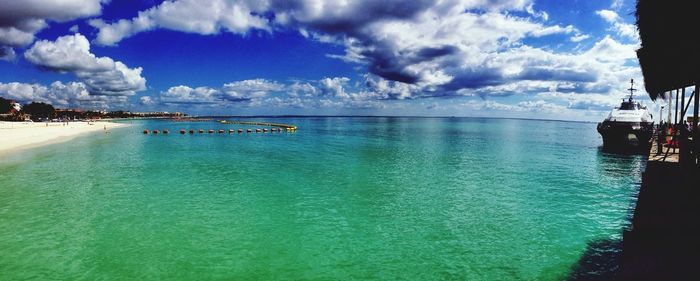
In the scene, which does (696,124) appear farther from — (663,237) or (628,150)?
(628,150)

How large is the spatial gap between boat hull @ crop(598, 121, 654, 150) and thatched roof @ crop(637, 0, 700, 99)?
38877 millimetres

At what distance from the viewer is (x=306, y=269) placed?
39.3 feet

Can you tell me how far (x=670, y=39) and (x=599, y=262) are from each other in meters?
7.30

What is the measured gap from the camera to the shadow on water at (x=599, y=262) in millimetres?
11391

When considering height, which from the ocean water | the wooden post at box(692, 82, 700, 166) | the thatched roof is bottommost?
the ocean water

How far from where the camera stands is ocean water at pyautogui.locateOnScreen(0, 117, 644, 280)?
39.5 feet

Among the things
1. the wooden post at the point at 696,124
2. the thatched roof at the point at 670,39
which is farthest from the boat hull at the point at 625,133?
the thatched roof at the point at 670,39

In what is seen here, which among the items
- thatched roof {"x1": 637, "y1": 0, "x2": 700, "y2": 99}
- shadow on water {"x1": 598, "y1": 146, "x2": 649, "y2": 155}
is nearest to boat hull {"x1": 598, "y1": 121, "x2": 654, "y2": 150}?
shadow on water {"x1": 598, "y1": 146, "x2": 649, "y2": 155}

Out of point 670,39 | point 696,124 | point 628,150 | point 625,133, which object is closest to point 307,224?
point 670,39

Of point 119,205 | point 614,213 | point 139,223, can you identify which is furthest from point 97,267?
point 614,213

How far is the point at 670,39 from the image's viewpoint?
28.7 ft

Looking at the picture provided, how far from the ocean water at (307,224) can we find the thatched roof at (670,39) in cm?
619

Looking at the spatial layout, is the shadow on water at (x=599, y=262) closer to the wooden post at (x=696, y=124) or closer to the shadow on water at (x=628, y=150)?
the wooden post at (x=696, y=124)

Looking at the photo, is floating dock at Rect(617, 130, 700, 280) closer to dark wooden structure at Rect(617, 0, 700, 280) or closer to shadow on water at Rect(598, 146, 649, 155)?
dark wooden structure at Rect(617, 0, 700, 280)
